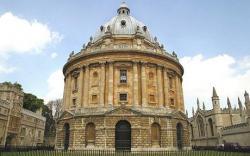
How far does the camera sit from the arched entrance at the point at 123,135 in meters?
30.9

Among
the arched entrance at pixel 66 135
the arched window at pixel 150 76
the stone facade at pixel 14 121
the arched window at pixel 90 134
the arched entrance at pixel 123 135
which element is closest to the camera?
the arched entrance at pixel 123 135

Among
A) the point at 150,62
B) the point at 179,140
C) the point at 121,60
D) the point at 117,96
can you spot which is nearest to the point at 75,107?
the point at 117,96

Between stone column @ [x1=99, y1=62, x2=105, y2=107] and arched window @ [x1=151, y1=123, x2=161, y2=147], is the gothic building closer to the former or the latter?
arched window @ [x1=151, y1=123, x2=161, y2=147]

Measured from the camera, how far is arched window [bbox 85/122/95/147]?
3163 cm

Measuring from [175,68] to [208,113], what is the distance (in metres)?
30.9

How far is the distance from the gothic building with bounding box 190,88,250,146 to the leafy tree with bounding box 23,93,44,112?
43.5m

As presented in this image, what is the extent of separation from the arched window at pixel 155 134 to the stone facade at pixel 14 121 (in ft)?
97.5

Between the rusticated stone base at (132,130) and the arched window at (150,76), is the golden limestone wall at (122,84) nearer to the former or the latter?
the arched window at (150,76)

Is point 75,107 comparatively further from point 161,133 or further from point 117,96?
point 161,133

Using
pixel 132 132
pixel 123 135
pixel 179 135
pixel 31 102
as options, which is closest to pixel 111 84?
pixel 123 135

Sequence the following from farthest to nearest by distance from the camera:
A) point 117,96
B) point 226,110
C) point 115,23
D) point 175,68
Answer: point 226,110, point 115,23, point 175,68, point 117,96

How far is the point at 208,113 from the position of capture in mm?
64625

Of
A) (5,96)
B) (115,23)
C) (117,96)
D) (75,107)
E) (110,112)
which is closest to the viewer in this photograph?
(110,112)

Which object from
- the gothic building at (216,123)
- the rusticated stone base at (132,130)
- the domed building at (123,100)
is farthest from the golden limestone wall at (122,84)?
the gothic building at (216,123)
